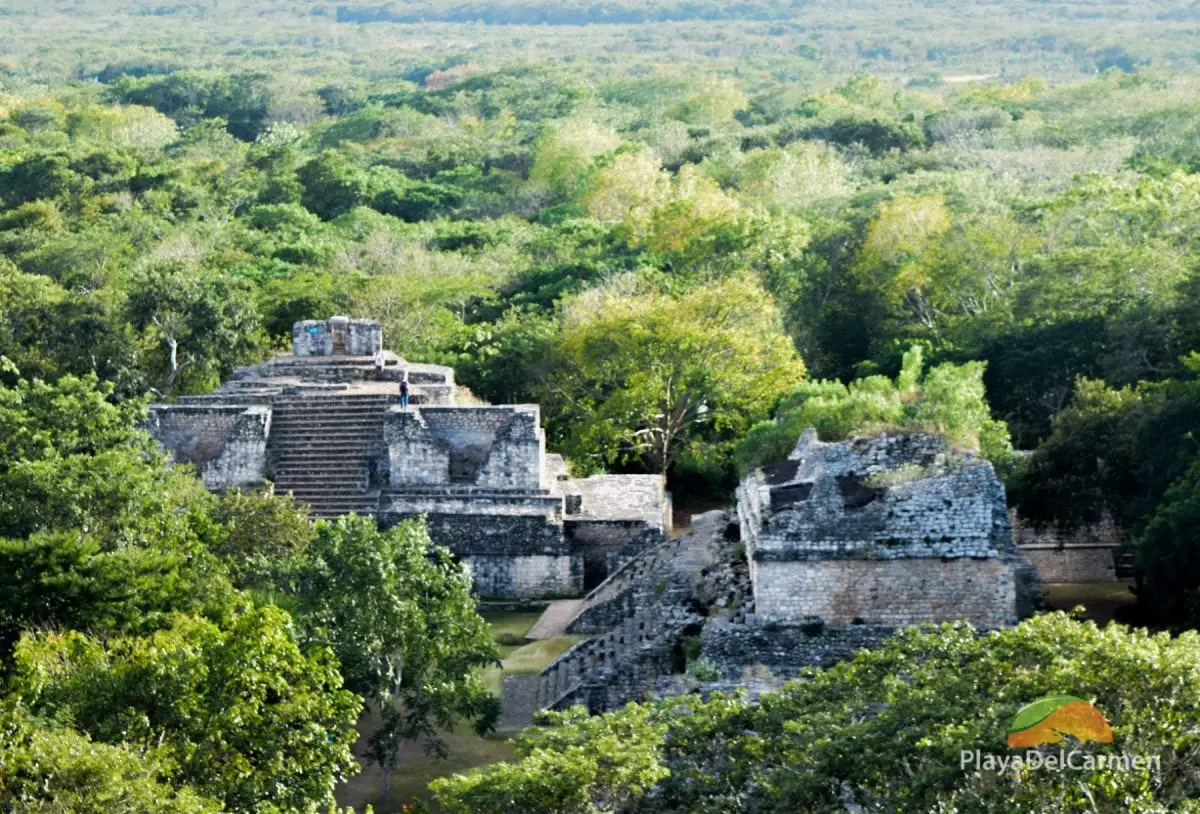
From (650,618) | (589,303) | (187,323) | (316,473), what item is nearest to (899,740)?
(650,618)

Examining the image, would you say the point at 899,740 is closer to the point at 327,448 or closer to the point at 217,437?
the point at 327,448

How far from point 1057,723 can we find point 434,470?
15546mm

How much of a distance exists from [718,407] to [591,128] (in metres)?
39.4

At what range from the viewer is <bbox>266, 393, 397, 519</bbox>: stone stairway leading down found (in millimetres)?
28375

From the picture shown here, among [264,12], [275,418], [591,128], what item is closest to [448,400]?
[275,418]

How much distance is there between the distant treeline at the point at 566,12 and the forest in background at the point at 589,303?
96.9 metres

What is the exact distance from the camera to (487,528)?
27.2 m

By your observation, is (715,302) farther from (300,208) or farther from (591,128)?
(591,128)

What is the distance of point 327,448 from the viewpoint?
29.1 metres

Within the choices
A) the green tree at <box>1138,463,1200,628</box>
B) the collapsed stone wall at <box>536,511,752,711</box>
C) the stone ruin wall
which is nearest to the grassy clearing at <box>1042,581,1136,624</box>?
the green tree at <box>1138,463,1200,628</box>

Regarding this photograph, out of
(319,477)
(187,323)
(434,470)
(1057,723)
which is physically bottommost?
(319,477)

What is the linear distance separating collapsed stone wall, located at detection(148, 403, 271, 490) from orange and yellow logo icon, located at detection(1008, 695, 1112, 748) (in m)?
16.6

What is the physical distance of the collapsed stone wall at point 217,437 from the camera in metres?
28.6

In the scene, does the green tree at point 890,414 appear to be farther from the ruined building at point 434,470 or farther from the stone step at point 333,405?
the stone step at point 333,405
